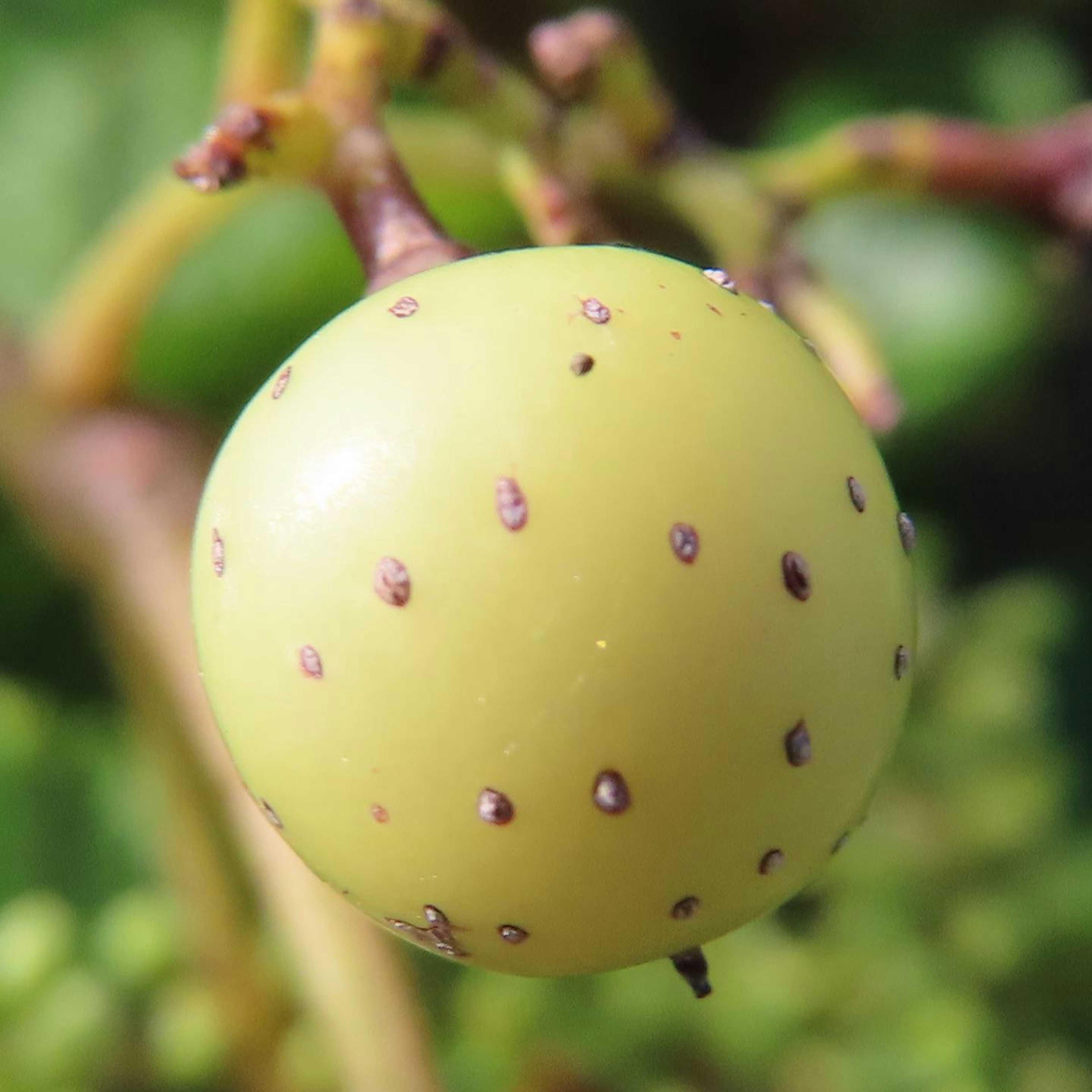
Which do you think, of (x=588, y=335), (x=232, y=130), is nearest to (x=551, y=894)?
(x=588, y=335)

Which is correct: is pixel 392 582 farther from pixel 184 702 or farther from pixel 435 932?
pixel 184 702

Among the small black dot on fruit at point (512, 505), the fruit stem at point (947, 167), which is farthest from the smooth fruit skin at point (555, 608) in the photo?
the fruit stem at point (947, 167)

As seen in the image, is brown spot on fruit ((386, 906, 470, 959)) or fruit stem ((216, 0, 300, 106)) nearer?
brown spot on fruit ((386, 906, 470, 959))

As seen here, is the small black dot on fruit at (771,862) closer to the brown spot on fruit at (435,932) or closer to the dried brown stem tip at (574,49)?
the brown spot on fruit at (435,932)

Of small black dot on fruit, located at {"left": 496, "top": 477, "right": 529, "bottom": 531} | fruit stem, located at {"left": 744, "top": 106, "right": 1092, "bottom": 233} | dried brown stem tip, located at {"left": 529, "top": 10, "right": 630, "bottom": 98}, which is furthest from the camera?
fruit stem, located at {"left": 744, "top": 106, "right": 1092, "bottom": 233}

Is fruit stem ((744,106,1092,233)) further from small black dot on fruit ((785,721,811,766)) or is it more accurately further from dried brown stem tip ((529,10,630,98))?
small black dot on fruit ((785,721,811,766))

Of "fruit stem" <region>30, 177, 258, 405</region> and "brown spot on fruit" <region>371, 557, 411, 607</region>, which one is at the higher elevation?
"brown spot on fruit" <region>371, 557, 411, 607</region>

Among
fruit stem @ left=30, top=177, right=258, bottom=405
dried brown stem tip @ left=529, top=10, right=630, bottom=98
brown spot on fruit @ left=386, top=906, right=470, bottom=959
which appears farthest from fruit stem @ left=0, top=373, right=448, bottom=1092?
dried brown stem tip @ left=529, top=10, right=630, bottom=98

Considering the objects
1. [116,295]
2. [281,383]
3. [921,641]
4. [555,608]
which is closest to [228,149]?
[281,383]
